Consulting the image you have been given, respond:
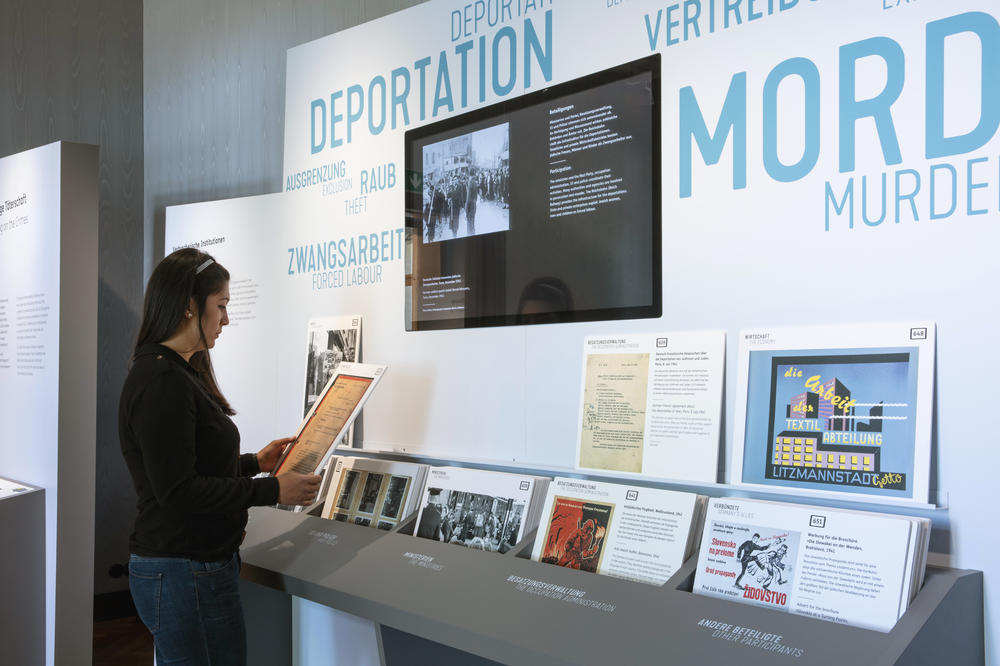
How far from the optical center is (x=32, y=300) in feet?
12.9

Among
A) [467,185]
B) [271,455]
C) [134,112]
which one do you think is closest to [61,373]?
[271,455]

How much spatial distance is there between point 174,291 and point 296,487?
640mm

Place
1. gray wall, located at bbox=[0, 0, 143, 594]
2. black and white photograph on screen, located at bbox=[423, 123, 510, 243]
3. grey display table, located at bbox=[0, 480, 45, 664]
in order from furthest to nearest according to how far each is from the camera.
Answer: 1. gray wall, located at bbox=[0, 0, 143, 594]
2. grey display table, located at bbox=[0, 480, 45, 664]
3. black and white photograph on screen, located at bbox=[423, 123, 510, 243]

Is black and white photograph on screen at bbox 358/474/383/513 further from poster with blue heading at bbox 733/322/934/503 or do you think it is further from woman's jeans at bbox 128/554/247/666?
poster with blue heading at bbox 733/322/934/503

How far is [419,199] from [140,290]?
3.57 metres

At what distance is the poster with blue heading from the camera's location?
166 centimetres

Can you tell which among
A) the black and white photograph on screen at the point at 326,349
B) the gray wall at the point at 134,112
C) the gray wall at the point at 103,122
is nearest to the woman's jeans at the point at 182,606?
the black and white photograph on screen at the point at 326,349

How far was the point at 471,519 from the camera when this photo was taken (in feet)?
7.51

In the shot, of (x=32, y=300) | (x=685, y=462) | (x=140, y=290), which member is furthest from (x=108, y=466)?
(x=685, y=462)

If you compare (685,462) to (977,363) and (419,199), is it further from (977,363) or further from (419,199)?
(419,199)

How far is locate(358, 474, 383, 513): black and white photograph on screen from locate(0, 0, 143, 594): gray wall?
11.5 ft

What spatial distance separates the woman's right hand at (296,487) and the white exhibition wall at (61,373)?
2.06m

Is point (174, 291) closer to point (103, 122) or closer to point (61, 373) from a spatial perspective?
point (61, 373)

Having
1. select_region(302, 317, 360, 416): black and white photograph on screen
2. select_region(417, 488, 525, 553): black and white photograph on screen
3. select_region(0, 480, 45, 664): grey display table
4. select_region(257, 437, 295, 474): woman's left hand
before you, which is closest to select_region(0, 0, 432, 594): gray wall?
select_region(302, 317, 360, 416): black and white photograph on screen
